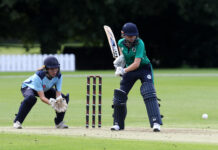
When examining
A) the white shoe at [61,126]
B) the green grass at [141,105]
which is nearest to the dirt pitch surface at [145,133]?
the white shoe at [61,126]

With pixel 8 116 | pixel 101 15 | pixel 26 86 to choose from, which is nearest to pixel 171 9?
pixel 101 15

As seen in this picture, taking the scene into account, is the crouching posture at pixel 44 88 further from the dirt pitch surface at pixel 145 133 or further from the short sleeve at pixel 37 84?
the dirt pitch surface at pixel 145 133

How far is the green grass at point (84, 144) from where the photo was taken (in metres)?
8.17

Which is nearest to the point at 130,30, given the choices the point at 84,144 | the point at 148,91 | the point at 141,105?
the point at 148,91

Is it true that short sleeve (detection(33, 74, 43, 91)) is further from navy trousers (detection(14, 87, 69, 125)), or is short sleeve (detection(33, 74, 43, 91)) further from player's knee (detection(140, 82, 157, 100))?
player's knee (detection(140, 82, 157, 100))

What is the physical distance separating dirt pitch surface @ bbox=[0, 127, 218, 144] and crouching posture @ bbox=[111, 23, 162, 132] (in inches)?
12.4

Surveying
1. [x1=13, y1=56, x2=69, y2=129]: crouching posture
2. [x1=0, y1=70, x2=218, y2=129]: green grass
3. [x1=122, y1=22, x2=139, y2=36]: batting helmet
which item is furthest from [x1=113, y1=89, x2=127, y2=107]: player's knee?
[x1=0, y1=70, x2=218, y2=129]: green grass

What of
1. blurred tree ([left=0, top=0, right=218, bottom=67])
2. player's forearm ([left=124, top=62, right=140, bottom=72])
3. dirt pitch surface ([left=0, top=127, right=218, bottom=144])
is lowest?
dirt pitch surface ([left=0, top=127, right=218, bottom=144])

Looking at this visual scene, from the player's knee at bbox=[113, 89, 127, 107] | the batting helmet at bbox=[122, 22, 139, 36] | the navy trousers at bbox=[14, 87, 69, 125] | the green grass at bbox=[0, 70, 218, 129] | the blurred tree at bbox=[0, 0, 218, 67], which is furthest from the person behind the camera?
the blurred tree at bbox=[0, 0, 218, 67]

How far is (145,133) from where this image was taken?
32.6ft

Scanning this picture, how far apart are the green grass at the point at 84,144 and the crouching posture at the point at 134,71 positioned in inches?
62.0

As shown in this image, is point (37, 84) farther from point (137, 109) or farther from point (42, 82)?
point (137, 109)

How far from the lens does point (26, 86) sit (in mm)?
10930

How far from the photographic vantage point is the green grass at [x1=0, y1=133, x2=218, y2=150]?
8172 millimetres
